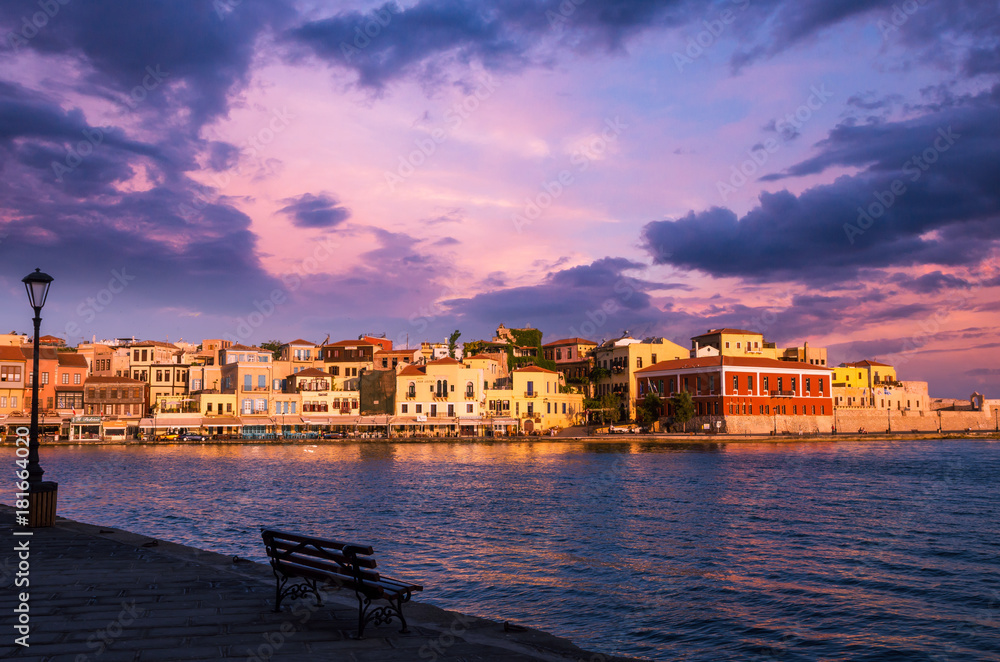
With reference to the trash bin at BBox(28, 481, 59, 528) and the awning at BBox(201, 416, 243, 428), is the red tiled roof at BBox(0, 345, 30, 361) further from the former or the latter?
the trash bin at BBox(28, 481, 59, 528)

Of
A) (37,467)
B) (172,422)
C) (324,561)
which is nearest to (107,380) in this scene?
(172,422)

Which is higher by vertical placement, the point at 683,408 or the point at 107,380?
the point at 107,380

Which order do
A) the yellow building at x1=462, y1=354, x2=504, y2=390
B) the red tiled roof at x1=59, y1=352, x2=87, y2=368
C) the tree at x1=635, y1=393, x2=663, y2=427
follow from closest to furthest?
the red tiled roof at x1=59, y1=352, x2=87, y2=368
the yellow building at x1=462, y1=354, x2=504, y2=390
the tree at x1=635, y1=393, x2=663, y2=427

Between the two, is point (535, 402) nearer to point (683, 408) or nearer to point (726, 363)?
point (683, 408)

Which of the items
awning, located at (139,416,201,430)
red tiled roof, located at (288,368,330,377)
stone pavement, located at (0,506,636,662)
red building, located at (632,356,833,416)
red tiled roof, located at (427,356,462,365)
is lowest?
stone pavement, located at (0,506,636,662)

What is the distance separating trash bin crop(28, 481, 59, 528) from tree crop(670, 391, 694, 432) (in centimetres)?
8357

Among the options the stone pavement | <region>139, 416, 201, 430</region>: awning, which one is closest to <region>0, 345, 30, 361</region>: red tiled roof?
<region>139, 416, 201, 430</region>: awning

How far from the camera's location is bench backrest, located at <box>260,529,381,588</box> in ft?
28.3

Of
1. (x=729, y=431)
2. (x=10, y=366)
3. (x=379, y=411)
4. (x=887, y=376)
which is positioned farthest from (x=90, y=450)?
(x=887, y=376)

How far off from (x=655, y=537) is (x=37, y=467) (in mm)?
18116

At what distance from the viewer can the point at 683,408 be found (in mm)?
92562

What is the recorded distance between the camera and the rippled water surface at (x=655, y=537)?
14.1m

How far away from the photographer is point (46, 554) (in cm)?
1262

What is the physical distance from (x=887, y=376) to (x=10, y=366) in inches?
5180
